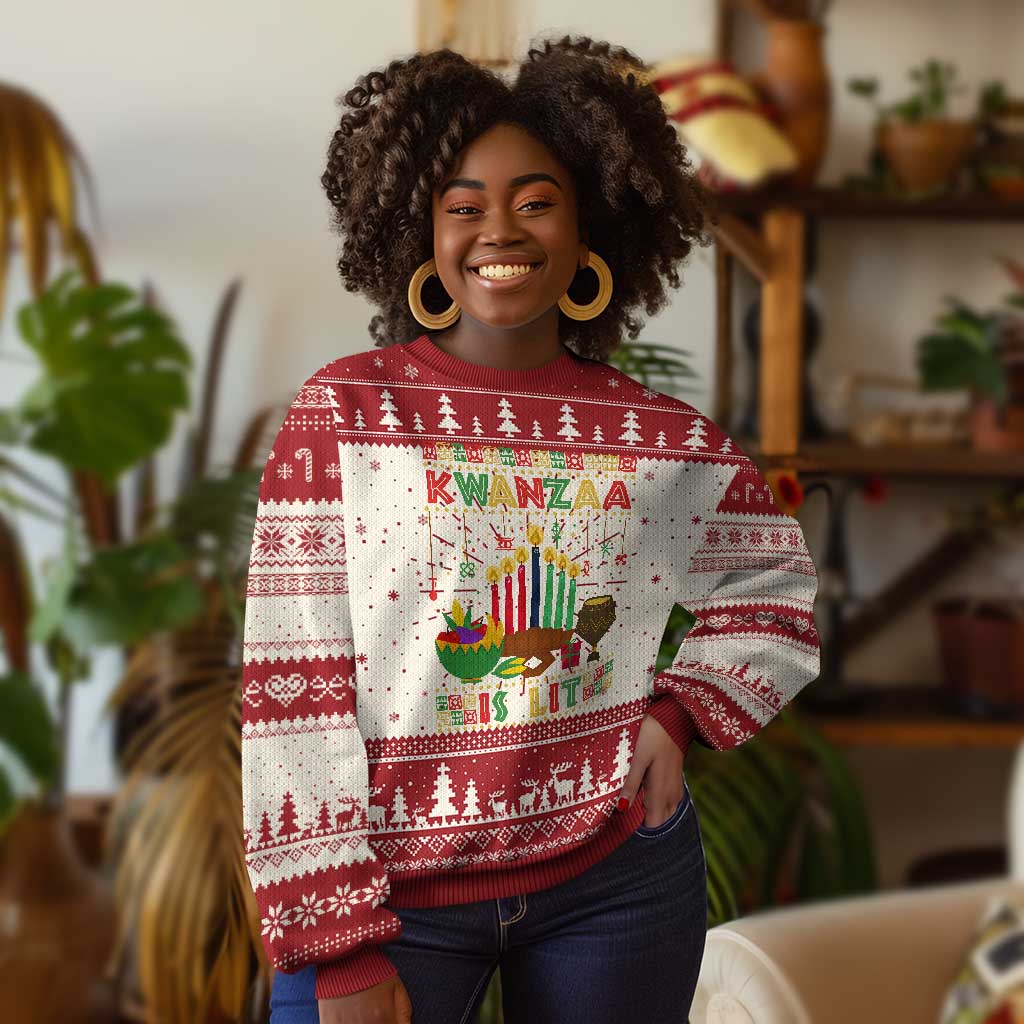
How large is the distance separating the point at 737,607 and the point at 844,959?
65cm

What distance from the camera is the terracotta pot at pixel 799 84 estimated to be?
1.91 metres

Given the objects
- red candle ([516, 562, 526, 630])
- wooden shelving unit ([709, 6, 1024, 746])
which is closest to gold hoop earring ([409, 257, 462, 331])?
red candle ([516, 562, 526, 630])

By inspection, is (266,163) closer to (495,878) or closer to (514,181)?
(514,181)

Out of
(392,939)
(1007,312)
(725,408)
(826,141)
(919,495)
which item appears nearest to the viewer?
(392,939)

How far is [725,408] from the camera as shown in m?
1.09

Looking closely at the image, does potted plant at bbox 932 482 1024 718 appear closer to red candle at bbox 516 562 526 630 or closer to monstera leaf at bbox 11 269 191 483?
monstera leaf at bbox 11 269 191 483

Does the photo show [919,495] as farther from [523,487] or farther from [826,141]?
[523,487]

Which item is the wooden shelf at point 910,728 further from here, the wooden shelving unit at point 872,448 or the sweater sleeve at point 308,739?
the sweater sleeve at point 308,739

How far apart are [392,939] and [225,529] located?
124 cm

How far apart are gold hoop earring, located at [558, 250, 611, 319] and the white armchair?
1.77ft

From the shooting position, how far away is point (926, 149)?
6.50ft

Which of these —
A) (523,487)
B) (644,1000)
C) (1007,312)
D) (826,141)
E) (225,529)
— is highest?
(826,141)

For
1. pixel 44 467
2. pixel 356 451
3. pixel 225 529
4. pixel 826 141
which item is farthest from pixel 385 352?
pixel 44 467

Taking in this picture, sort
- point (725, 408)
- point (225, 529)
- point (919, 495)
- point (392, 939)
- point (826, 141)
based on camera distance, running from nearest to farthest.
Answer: point (392, 939), point (725, 408), point (225, 529), point (826, 141), point (919, 495)
